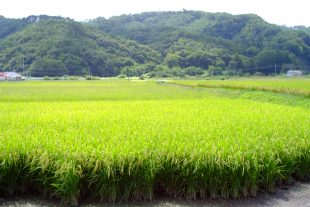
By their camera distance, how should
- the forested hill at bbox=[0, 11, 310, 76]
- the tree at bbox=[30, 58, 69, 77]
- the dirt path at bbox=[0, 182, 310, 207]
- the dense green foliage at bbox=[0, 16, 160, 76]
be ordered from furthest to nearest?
the forested hill at bbox=[0, 11, 310, 76], the dense green foliage at bbox=[0, 16, 160, 76], the tree at bbox=[30, 58, 69, 77], the dirt path at bbox=[0, 182, 310, 207]

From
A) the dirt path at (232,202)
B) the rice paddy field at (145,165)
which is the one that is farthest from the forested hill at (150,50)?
the dirt path at (232,202)

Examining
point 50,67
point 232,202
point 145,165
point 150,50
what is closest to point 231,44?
point 150,50

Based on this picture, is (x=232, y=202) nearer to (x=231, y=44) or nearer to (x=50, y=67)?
(x=50, y=67)

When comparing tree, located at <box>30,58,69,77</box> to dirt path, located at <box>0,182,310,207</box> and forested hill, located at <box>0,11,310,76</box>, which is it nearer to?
forested hill, located at <box>0,11,310,76</box>

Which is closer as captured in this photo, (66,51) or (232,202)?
(232,202)

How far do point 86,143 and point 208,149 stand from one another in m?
1.88

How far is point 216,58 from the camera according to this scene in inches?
3430

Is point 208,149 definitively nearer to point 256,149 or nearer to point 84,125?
point 256,149

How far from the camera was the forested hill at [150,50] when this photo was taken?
3009 inches

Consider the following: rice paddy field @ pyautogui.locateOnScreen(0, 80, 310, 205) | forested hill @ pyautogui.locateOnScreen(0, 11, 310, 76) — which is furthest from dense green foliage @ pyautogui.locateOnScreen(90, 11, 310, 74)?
rice paddy field @ pyautogui.locateOnScreen(0, 80, 310, 205)

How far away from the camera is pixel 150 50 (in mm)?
96750

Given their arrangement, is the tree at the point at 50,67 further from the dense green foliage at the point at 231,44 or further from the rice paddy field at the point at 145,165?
the rice paddy field at the point at 145,165

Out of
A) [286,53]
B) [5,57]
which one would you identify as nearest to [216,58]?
Answer: [286,53]

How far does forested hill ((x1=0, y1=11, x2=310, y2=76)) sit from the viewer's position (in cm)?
7644
